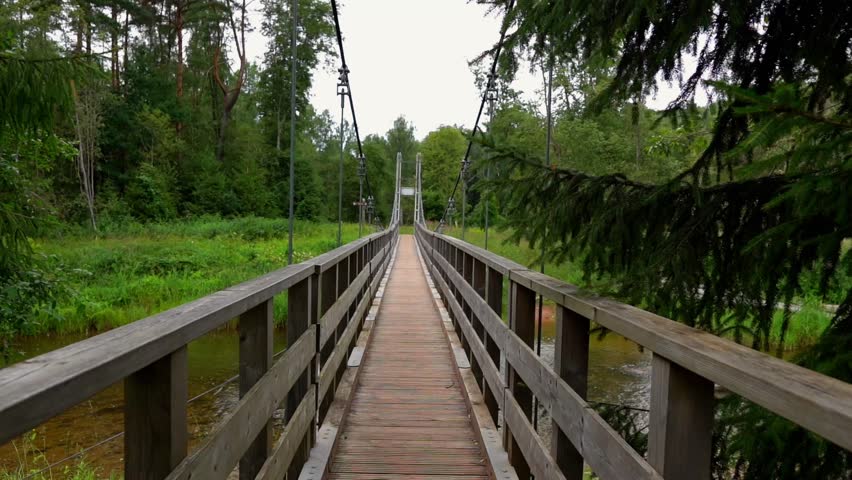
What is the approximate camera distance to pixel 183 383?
115 centimetres

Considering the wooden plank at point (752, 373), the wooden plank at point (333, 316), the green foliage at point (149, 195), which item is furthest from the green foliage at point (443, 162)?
the wooden plank at point (752, 373)

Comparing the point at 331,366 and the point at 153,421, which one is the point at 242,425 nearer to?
the point at 153,421

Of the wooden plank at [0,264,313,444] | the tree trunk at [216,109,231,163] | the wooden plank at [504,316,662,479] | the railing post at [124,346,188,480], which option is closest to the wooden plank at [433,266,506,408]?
the wooden plank at [504,316,662,479]

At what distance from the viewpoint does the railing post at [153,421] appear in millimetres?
1040

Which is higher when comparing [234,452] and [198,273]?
[234,452]

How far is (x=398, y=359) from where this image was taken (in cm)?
482

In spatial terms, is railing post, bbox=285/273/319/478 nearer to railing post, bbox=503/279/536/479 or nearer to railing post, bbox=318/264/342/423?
railing post, bbox=318/264/342/423

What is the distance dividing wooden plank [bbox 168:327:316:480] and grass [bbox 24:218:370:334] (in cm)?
430

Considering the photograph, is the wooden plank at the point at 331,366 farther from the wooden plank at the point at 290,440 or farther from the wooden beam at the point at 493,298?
the wooden beam at the point at 493,298

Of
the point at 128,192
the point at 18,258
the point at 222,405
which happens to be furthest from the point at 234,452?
the point at 128,192

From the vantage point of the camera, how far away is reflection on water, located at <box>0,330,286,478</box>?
460cm

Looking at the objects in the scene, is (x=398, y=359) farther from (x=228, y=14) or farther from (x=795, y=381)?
(x=228, y=14)

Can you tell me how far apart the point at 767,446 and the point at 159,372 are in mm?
1365

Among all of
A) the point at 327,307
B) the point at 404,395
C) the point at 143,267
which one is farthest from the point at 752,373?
the point at 143,267
